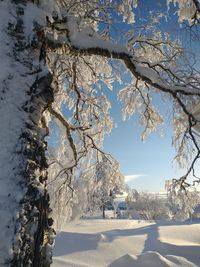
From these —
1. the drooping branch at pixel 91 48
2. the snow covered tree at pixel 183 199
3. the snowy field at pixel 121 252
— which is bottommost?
the snowy field at pixel 121 252

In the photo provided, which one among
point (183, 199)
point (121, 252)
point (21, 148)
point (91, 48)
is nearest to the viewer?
point (21, 148)

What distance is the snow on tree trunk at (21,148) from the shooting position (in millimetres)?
2174

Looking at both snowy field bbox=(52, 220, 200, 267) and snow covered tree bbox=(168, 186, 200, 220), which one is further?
snowy field bbox=(52, 220, 200, 267)

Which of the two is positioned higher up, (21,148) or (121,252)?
(21,148)

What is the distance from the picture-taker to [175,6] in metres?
4.68

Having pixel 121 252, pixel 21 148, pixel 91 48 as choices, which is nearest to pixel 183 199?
pixel 91 48

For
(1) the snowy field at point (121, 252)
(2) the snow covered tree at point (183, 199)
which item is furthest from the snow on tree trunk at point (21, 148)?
(1) the snowy field at point (121, 252)

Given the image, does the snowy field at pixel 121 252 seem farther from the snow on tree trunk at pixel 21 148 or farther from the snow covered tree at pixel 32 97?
the snow on tree trunk at pixel 21 148

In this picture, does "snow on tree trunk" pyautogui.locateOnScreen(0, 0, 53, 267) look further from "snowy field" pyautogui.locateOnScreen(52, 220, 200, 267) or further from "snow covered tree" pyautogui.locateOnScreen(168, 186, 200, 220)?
"snowy field" pyautogui.locateOnScreen(52, 220, 200, 267)

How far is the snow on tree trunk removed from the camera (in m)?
2.17

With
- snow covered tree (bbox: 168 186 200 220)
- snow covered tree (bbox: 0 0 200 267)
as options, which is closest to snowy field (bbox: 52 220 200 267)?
snow covered tree (bbox: 168 186 200 220)

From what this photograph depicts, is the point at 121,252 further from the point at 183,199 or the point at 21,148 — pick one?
the point at 21,148

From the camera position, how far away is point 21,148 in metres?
2.43

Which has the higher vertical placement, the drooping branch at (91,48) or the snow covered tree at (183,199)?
the drooping branch at (91,48)
